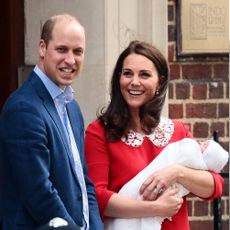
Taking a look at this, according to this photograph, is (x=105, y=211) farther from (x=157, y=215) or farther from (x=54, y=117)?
(x=54, y=117)

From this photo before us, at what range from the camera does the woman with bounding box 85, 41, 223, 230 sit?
4.89 metres

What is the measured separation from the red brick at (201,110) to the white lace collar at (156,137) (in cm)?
149

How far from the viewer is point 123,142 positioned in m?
4.96

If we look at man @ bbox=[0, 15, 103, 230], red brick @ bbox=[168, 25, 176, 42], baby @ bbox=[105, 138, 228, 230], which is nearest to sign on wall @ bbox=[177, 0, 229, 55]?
red brick @ bbox=[168, 25, 176, 42]

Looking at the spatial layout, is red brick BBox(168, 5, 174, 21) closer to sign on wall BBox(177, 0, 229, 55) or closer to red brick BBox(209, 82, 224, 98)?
sign on wall BBox(177, 0, 229, 55)

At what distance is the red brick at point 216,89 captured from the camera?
6566 mm

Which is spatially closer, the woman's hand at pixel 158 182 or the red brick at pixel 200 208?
the woman's hand at pixel 158 182

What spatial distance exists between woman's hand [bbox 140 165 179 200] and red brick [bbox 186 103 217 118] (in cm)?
166

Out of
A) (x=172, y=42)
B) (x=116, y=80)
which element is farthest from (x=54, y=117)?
(x=172, y=42)

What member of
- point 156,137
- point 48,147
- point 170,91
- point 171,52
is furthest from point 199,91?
point 48,147

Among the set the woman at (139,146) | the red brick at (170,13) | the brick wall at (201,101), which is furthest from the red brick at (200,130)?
the woman at (139,146)

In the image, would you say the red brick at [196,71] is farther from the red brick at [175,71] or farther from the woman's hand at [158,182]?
the woman's hand at [158,182]

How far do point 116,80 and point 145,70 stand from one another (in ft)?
0.50

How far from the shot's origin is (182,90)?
6531 millimetres
